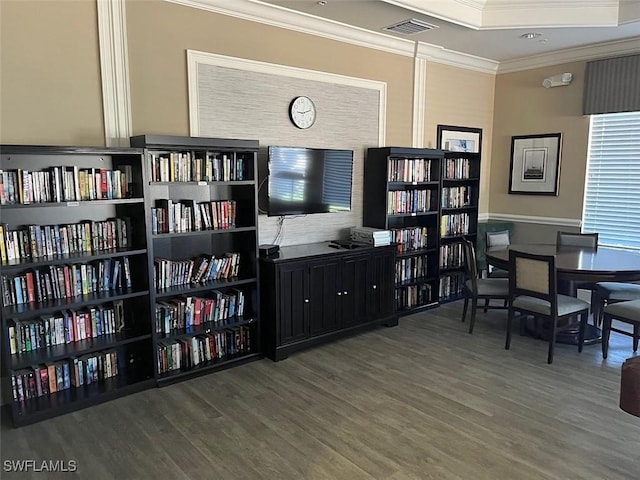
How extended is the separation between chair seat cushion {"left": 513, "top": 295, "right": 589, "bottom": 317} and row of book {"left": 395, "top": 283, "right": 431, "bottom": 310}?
136 centimetres

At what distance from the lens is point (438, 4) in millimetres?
4285

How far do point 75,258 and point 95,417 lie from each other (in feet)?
3.50

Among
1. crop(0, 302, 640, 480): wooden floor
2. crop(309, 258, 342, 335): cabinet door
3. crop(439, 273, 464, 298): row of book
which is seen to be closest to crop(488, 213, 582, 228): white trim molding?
crop(439, 273, 464, 298): row of book

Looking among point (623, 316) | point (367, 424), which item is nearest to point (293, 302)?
point (367, 424)

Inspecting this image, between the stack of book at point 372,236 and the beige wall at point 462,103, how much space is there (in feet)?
5.35

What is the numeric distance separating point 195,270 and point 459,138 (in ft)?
13.1

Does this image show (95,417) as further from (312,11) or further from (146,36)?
(312,11)

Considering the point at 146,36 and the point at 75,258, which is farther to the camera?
the point at 146,36

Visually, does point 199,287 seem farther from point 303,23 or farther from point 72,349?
point 303,23

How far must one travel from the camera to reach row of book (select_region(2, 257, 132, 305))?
3.01 meters

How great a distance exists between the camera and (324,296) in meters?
4.20

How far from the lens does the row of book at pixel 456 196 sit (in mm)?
5695

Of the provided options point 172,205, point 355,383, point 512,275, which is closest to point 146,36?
point 172,205

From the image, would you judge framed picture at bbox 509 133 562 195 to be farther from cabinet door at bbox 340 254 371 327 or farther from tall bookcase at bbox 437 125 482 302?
cabinet door at bbox 340 254 371 327
